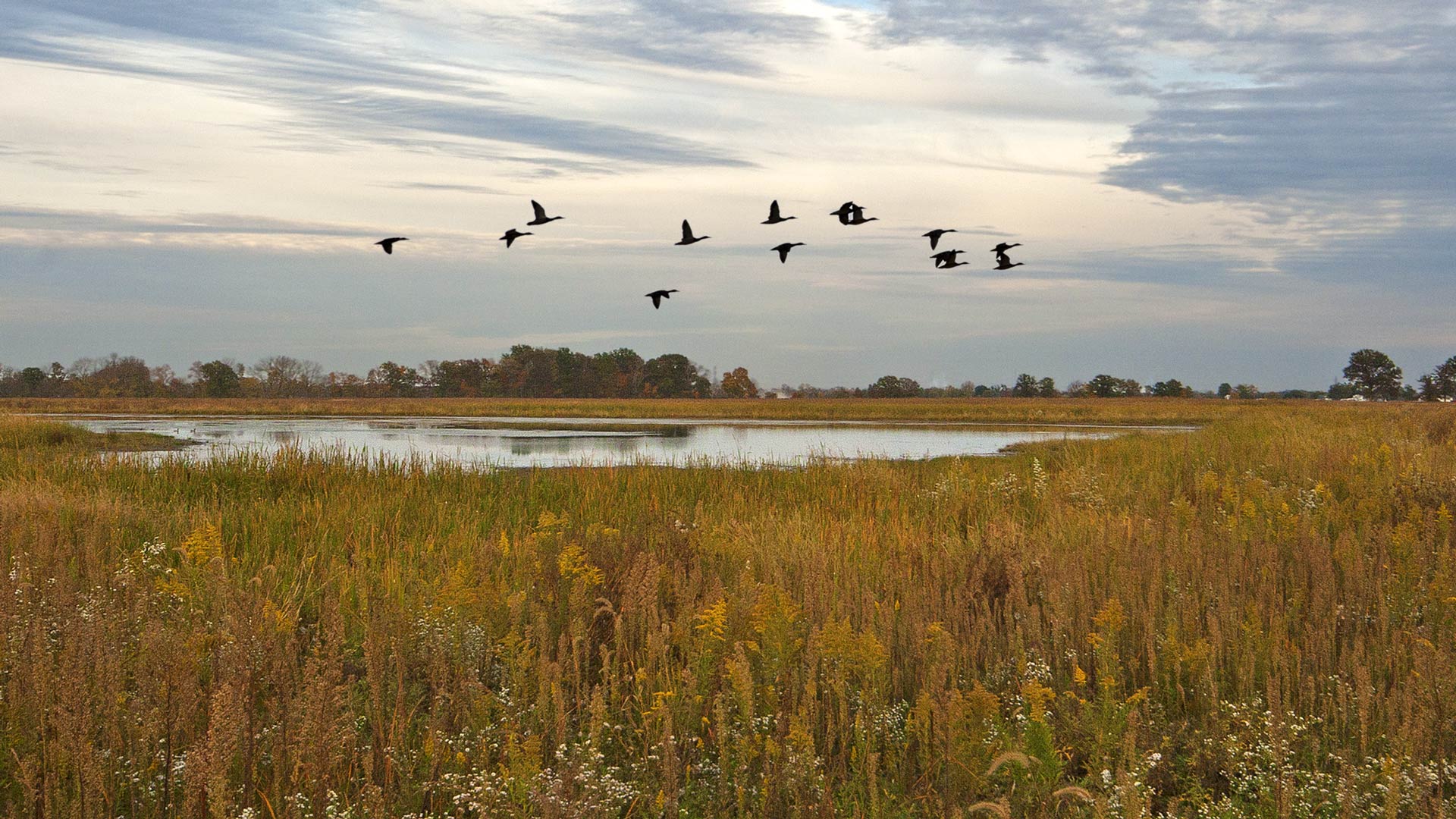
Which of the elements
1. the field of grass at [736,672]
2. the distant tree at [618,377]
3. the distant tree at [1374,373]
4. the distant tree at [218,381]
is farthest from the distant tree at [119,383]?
the distant tree at [1374,373]

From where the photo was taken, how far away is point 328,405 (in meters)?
75.6

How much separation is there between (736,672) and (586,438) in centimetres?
3504

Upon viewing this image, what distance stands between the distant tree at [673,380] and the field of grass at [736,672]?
10010cm

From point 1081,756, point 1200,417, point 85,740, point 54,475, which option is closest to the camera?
point 85,740

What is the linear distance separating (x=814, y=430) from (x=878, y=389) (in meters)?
75.4

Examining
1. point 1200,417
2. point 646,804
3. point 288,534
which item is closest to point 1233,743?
point 646,804

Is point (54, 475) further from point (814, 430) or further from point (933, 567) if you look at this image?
point (814, 430)

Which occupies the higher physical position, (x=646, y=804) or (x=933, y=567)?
(x=933, y=567)

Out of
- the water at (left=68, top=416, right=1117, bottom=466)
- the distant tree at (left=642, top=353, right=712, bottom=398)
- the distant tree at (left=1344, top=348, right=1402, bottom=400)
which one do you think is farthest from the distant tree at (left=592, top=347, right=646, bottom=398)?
the distant tree at (left=1344, top=348, right=1402, bottom=400)

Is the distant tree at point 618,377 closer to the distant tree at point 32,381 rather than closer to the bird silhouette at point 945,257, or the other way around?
the distant tree at point 32,381

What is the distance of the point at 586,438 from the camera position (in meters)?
38.2

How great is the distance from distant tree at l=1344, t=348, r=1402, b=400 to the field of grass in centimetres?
13873

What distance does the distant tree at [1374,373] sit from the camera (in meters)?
124

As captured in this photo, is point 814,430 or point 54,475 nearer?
point 54,475
